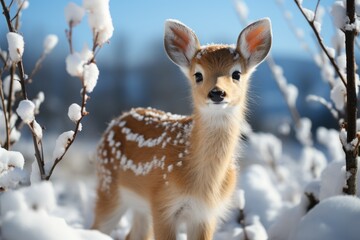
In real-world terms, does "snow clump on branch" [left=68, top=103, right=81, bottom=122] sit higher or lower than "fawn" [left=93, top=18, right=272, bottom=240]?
higher

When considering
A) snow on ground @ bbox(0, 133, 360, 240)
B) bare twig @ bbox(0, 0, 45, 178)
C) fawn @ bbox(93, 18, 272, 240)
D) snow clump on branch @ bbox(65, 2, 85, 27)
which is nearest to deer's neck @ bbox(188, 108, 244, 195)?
fawn @ bbox(93, 18, 272, 240)

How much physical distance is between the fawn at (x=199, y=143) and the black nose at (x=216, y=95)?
0.12 ft

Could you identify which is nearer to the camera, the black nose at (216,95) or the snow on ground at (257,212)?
the snow on ground at (257,212)

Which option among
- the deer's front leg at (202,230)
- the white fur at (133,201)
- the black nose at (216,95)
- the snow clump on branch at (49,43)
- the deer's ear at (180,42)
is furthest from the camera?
the white fur at (133,201)

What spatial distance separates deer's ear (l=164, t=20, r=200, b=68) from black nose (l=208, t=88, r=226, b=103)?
53 cm

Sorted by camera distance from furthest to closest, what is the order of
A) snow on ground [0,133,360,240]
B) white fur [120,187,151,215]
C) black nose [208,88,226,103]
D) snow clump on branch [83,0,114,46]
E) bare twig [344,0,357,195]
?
1. white fur [120,187,151,215]
2. black nose [208,88,226,103]
3. bare twig [344,0,357,195]
4. snow clump on branch [83,0,114,46]
5. snow on ground [0,133,360,240]

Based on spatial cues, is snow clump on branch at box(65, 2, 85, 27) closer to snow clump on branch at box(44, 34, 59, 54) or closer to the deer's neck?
snow clump on branch at box(44, 34, 59, 54)

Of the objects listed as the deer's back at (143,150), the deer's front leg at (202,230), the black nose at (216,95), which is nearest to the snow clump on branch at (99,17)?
the black nose at (216,95)

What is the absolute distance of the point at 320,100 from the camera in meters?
3.02

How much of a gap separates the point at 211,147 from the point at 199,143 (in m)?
0.08

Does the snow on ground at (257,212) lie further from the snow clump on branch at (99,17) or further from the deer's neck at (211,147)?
the snow clump on branch at (99,17)

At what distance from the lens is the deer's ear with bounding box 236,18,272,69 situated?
299cm

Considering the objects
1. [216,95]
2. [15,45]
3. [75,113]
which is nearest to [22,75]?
[15,45]

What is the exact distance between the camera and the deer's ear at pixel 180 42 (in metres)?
3.11
